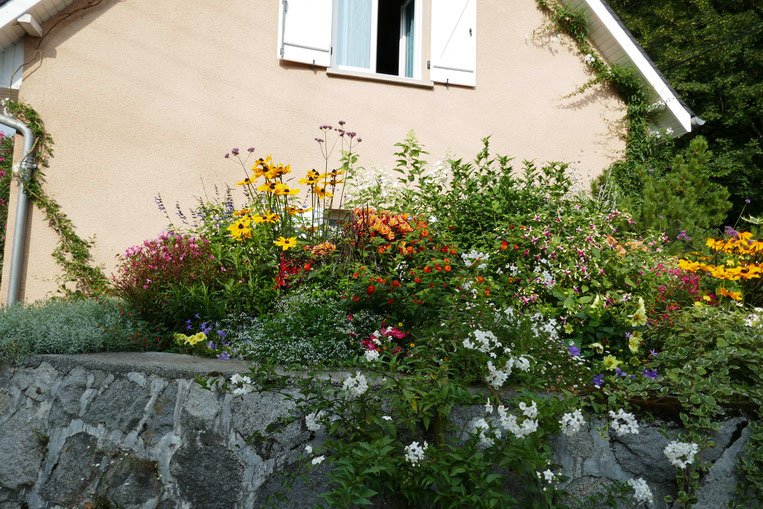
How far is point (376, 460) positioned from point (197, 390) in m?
1.07

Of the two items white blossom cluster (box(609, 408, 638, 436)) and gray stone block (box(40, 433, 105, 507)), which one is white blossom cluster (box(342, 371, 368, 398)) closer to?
white blossom cluster (box(609, 408, 638, 436))

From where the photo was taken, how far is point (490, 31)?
19.5 ft

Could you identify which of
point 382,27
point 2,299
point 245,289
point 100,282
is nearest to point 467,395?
Answer: point 245,289

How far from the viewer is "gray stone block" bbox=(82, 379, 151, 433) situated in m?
2.57

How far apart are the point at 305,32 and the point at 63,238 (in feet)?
9.98

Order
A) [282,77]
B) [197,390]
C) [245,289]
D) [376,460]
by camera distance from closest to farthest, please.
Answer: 1. [376,460]
2. [197,390]
3. [245,289]
4. [282,77]

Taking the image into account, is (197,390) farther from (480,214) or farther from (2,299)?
(2,299)

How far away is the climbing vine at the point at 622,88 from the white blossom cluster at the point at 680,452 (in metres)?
4.66

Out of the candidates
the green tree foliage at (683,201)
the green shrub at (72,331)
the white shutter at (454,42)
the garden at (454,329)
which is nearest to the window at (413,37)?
the white shutter at (454,42)

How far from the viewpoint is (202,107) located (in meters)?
5.12

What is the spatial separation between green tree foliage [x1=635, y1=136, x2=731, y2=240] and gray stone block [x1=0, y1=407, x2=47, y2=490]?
5.13 m

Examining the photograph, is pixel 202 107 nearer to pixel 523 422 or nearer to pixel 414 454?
pixel 414 454

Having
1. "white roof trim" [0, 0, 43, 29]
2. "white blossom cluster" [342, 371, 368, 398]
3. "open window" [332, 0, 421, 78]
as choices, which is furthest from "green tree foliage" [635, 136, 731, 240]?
"white roof trim" [0, 0, 43, 29]

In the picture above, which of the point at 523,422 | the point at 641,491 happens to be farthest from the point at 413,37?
the point at 641,491
